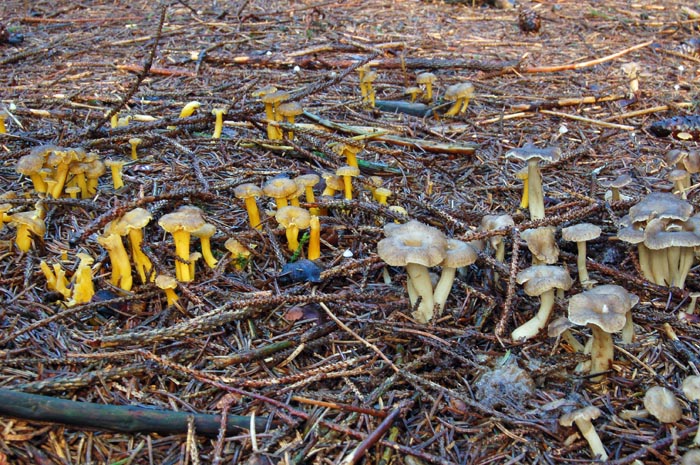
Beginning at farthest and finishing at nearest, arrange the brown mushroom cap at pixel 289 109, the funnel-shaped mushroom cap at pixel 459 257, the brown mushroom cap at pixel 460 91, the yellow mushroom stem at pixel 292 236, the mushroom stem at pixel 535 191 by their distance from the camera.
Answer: the brown mushroom cap at pixel 460 91
the brown mushroom cap at pixel 289 109
the mushroom stem at pixel 535 191
the yellow mushroom stem at pixel 292 236
the funnel-shaped mushroom cap at pixel 459 257

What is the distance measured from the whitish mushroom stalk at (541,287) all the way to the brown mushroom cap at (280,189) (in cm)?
144

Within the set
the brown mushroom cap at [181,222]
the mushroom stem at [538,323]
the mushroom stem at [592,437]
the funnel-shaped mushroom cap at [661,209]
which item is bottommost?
the mushroom stem at [592,437]

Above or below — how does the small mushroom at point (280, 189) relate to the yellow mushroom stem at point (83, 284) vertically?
above

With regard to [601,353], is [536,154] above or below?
above

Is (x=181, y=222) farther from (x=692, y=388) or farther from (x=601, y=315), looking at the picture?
(x=692, y=388)

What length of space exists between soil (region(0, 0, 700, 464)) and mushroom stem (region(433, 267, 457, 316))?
7cm

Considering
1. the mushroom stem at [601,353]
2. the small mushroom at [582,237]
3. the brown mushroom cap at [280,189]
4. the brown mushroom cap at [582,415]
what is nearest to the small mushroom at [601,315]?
the mushroom stem at [601,353]

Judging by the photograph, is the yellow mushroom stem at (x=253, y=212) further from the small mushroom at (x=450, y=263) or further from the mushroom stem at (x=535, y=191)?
the mushroom stem at (x=535, y=191)

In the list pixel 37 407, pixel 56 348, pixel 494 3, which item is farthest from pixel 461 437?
pixel 494 3

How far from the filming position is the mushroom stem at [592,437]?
2.21 metres

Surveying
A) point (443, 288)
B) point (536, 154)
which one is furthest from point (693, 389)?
point (536, 154)

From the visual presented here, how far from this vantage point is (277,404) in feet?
7.83

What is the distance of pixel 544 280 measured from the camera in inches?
105

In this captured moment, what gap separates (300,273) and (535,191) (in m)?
1.79
